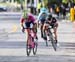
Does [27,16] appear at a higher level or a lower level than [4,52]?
higher

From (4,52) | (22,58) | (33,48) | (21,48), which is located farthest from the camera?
(21,48)

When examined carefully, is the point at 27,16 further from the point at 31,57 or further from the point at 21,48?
the point at 21,48

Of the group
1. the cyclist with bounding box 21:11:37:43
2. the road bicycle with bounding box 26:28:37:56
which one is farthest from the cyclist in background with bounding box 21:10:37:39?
the road bicycle with bounding box 26:28:37:56

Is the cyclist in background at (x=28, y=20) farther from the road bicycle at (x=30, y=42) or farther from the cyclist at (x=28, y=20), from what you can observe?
the road bicycle at (x=30, y=42)

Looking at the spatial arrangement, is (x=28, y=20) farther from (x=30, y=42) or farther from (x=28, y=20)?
(x=30, y=42)

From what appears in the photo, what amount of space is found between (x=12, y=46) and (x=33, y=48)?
3.96 m

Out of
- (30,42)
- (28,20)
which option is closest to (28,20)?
(28,20)

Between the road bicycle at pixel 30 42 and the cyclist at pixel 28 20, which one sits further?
the road bicycle at pixel 30 42

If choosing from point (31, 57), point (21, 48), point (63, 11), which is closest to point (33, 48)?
point (31, 57)

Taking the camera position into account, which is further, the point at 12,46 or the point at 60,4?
the point at 60,4

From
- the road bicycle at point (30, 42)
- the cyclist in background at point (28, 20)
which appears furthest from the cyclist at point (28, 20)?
the road bicycle at point (30, 42)

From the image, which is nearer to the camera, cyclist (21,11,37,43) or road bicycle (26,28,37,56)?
cyclist (21,11,37,43)

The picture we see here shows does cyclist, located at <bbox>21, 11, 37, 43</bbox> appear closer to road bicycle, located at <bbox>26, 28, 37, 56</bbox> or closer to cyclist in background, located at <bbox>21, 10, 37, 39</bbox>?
cyclist in background, located at <bbox>21, 10, 37, 39</bbox>

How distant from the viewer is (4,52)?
62.6ft
